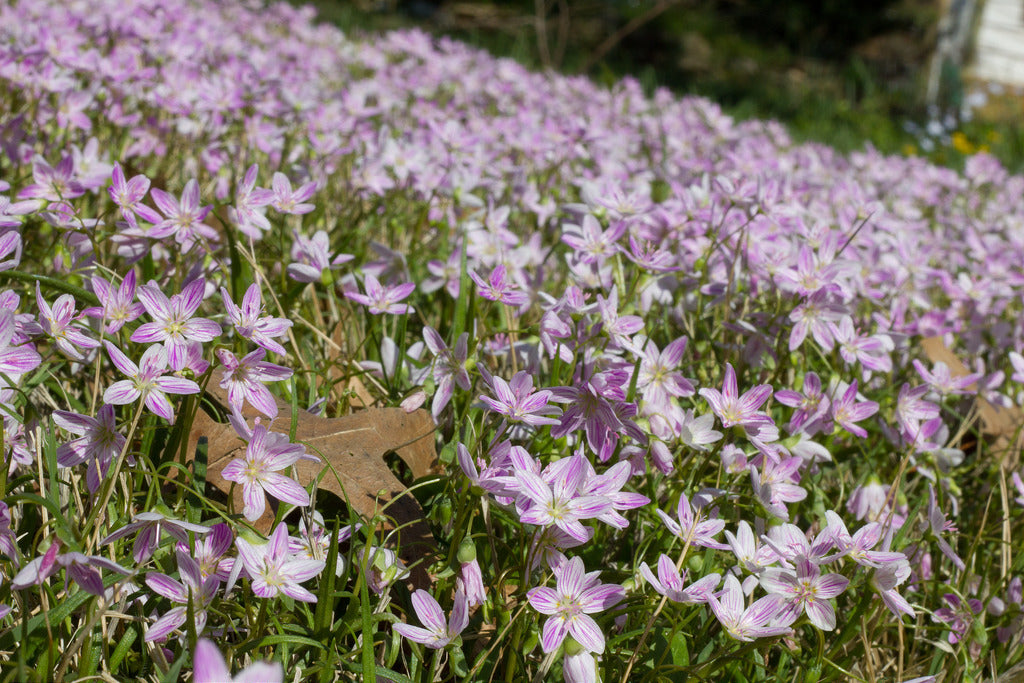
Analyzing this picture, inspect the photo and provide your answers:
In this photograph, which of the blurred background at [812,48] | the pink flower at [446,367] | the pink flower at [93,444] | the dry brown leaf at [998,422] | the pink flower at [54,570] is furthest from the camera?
the blurred background at [812,48]

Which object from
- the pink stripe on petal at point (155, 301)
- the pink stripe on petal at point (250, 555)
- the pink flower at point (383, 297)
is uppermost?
the pink stripe on petal at point (155, 301)

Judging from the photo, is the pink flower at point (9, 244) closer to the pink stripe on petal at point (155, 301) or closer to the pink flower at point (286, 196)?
the pink stripe on petal at point (155, 301)

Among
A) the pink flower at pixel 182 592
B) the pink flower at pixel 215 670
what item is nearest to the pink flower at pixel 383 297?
the pink flower at pixel 182 592

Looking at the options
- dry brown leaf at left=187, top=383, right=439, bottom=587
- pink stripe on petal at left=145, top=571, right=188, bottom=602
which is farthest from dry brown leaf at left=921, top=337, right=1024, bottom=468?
pink stripe on petal at left=145, top=571, right=188, bottom=602

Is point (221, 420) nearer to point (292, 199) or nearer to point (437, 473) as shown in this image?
point (437, 473)

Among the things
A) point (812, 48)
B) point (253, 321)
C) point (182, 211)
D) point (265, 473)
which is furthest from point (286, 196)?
point (812, 48)

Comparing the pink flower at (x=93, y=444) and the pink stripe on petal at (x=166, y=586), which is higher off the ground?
the pink flower at (x=93, y=444)
